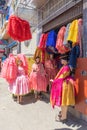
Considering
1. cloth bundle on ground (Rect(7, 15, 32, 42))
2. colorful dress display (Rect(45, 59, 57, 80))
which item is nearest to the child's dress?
colorful dress display (Rect(45, 59, 57, 80))

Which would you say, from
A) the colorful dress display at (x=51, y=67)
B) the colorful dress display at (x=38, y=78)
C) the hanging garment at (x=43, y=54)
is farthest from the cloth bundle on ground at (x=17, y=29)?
the colorful dress display at (x=51, y=67)

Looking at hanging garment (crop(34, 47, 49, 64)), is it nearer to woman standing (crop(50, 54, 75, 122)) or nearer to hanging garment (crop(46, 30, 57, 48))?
hanging garment (crop(46, 30, 57, 48))

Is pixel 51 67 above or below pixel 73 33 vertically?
below

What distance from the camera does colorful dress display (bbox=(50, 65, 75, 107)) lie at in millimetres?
5449

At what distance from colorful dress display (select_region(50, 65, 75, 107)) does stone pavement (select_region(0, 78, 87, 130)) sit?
52 cm

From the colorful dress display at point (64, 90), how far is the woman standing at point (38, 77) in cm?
236

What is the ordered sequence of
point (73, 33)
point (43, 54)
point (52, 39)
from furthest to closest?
point (43, 54)
point (52, 39)
point (73, 33)

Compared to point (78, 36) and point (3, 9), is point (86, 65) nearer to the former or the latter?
point (78, 36)

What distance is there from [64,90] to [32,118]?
1253 mm

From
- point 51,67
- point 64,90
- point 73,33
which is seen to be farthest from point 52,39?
point 64,90

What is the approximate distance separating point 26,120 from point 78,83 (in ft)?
5.01

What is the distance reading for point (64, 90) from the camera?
545 centimetres

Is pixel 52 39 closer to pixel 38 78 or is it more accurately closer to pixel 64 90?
pixel 38 78

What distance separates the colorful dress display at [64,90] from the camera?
215 inches
